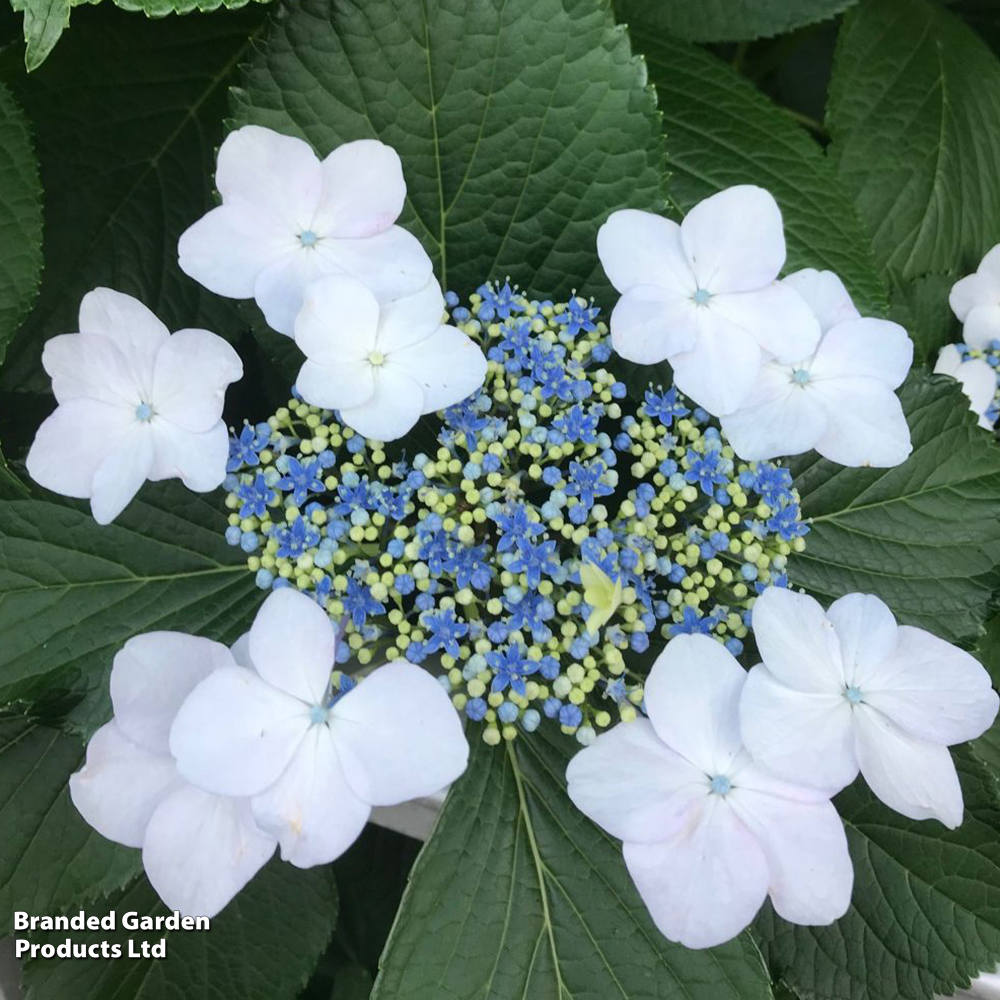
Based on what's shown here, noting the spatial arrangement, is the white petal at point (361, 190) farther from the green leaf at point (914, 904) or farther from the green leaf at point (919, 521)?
the green leaf at point (914, 904)

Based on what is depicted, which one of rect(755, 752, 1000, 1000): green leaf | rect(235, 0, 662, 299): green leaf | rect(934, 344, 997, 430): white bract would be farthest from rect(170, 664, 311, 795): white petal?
rect(934, 344, 997, 430): white bract

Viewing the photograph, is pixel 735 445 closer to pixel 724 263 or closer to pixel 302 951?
pixel 724 263

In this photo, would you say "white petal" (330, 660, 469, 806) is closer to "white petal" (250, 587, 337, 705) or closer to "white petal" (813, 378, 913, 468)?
"white petal" (250, 587, 337, 705)

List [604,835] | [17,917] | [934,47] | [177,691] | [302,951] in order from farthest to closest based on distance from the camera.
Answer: [934,47], [302,951], [17,917], [604,835], [177,691]

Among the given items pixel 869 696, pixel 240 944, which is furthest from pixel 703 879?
pixel 240 944

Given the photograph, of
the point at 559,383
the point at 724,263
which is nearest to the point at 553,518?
the point at 559,383

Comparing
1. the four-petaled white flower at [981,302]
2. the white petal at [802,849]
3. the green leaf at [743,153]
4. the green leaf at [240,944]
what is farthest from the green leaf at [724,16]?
the green leaf at [240,944]
